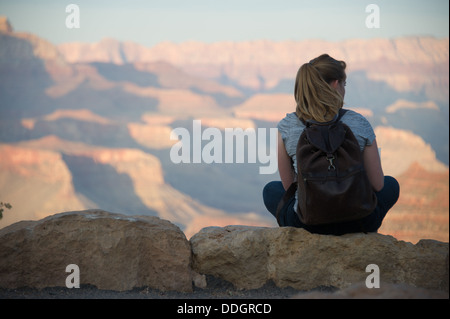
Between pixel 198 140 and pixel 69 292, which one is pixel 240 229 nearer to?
pixel 69 292

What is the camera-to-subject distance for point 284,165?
315 cm

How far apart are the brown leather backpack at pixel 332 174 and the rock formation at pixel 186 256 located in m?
0.42

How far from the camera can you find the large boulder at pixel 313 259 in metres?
3.24

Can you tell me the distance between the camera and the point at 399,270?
328cm

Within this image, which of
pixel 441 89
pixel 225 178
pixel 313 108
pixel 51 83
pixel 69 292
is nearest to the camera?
pixel 313 108

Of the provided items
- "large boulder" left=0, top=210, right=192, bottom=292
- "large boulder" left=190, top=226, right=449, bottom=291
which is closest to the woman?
"large boulder" left=190, top=226, right=449, bottom=291

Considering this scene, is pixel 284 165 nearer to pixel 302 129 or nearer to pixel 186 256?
pixel 302 129

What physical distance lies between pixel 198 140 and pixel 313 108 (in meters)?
105

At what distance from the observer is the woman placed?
2.95 metres

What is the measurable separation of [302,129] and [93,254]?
1361mm

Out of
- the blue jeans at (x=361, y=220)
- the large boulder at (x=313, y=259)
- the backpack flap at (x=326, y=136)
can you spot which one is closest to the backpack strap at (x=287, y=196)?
the blue jeans at (x=361, y=220)

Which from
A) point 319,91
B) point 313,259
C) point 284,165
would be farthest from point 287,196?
point 319,91
